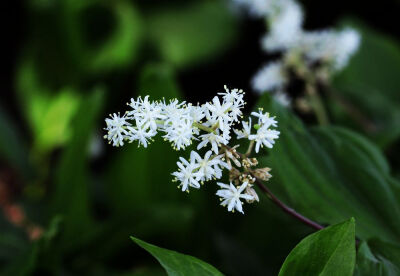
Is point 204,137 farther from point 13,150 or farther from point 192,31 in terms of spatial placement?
point 192,31

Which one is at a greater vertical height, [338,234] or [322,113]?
[322,113]

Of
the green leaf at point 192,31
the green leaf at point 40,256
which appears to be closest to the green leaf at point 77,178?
the green leaf at point 40,256

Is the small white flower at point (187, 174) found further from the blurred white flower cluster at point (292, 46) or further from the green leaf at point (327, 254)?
the blurred white flower cluster at point (292, 46)

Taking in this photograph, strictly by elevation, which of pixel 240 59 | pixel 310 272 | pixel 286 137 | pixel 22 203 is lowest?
pixel 310 272

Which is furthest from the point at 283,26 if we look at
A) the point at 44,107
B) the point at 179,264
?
the point at 44,107

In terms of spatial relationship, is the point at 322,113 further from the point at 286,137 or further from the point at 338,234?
the point at 338,234

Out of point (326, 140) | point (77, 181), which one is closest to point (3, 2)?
point (77, 181)

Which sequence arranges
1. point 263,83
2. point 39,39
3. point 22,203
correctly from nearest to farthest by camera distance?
point 263,83 → point 22,203 → point 39,39
